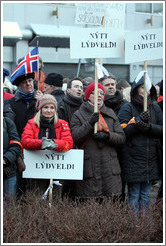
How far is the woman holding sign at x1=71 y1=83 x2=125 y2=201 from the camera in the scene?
4.57 meters

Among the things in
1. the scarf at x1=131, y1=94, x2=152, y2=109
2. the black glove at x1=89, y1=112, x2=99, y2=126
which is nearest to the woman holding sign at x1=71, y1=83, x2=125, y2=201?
the black glove at x1=89, y1=112, x2=99, y2=126

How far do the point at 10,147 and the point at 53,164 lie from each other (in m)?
0.54

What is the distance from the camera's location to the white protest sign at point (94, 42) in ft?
15.4

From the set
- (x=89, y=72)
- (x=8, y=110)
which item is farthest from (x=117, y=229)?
(x=89, y=72)

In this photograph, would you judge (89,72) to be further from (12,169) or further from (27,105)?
(12,169)

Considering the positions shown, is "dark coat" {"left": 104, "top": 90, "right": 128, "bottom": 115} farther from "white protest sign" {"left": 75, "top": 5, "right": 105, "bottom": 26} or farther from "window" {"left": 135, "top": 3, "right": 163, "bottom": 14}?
"window" {"left": 135, "top": 3, "right": 163, "bottom": 14}

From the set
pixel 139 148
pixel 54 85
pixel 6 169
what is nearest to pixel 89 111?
pixel 139 148

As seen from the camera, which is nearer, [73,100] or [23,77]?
[23,77]

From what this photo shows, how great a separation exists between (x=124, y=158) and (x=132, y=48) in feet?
4.40

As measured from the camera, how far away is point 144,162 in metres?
4.91

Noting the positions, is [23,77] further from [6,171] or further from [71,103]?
[6,171]

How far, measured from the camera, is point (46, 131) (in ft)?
15.2

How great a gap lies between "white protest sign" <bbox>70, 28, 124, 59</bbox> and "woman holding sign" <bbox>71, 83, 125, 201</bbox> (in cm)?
72

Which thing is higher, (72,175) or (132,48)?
(132,48)
